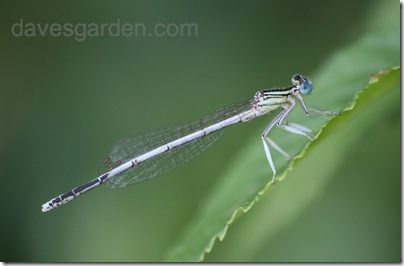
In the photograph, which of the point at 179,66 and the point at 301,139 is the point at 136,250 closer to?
the point at 179,66

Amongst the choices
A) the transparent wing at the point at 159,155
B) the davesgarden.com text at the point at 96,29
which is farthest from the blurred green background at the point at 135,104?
the transparent wing at the point at 159,155

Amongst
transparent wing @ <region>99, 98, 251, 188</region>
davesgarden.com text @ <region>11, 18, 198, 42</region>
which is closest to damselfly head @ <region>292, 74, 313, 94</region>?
transparent wing @ <region>99, 98, 251, 188</region>

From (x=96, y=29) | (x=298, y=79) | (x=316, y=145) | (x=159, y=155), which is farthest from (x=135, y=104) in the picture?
(x=316, y=145)

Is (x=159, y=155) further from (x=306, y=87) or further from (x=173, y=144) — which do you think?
(x=306, y=87)

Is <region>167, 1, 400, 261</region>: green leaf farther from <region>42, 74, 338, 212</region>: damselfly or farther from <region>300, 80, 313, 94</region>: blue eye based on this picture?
<region>42, 74, 338, 212</region>: damselfly

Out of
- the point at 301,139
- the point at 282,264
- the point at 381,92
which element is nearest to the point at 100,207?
the point at 282,264

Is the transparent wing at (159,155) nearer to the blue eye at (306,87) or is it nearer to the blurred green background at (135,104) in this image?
the blurred green background at (135,104)
